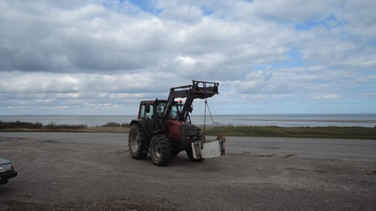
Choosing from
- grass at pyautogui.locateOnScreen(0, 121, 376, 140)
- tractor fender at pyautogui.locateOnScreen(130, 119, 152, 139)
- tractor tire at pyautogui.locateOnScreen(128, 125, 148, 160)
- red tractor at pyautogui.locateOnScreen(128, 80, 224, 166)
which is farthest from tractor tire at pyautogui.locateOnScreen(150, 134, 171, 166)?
grass at pyautogui.locateOnScreen(0, 121, 376, 140)

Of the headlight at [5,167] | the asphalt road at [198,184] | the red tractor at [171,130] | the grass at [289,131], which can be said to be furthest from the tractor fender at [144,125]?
the grass at [289,131]

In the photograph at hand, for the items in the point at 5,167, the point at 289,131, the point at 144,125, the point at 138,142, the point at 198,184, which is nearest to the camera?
the point at 5,167

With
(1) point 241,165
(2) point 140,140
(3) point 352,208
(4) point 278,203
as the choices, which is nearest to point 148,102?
(2) point 140,140

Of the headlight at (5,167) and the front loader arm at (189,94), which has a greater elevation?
the front loader arm at (189,94)

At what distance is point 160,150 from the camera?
1218cm

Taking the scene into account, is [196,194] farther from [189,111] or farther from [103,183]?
[189,111]

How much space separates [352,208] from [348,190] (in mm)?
1566

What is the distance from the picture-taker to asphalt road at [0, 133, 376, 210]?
23.7 ft

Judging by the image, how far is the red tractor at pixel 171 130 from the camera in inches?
454

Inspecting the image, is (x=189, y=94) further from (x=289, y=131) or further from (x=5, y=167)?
(x=289, y=131)

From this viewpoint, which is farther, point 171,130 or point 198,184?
point 171,130

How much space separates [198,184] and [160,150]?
3.33 m

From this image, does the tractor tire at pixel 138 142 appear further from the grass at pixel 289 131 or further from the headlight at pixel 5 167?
the grass at pixel 289 131

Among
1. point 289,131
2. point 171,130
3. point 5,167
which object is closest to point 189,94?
point 171,130
